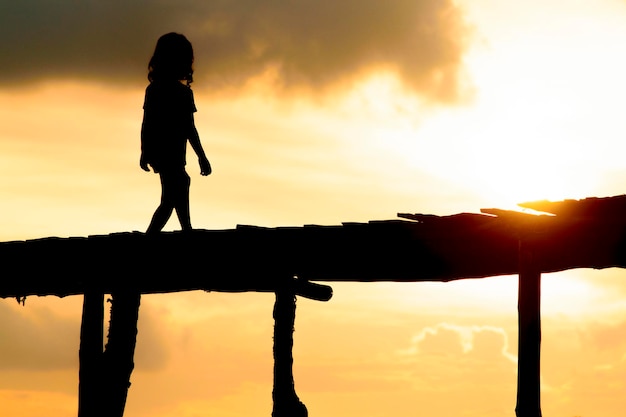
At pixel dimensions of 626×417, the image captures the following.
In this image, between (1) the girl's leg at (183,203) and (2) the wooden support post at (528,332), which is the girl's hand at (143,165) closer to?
(1) the girl's leg at (183,203)

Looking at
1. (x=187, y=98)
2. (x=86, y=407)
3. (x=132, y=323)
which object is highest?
(x=187, y=98)

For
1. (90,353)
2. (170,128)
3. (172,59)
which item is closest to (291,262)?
(170,128)

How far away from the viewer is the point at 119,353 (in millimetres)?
12797

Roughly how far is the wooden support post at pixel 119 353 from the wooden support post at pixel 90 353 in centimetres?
20

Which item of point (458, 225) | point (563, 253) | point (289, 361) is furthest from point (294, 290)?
point (563, 253)

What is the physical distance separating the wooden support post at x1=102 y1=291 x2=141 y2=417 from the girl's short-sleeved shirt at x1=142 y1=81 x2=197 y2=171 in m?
1.56

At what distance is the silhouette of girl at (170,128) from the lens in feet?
42.0

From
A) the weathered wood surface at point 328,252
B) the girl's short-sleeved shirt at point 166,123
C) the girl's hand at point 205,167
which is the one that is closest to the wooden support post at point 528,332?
the weathered wood surface at point 328,252

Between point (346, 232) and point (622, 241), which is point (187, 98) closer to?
point (346, 232)

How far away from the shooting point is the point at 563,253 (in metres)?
11.0

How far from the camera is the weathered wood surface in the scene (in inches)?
421

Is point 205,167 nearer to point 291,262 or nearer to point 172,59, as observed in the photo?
point 172,59

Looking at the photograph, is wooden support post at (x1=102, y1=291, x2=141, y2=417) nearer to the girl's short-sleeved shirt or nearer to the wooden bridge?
the wooden bridge

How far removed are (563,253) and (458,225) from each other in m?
1.11
